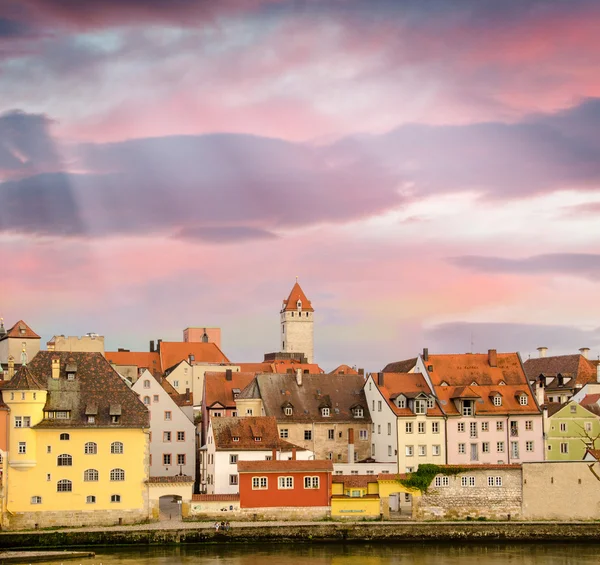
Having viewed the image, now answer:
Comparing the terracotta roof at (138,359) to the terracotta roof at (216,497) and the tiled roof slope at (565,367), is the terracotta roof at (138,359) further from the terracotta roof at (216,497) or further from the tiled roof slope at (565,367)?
the terracotta roof at (216,497)

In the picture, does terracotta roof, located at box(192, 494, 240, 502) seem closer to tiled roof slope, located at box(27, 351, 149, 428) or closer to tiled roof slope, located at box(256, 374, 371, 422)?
tiled roof slope, located at box(27, 351, 149, 428)

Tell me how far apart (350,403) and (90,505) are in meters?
25.9

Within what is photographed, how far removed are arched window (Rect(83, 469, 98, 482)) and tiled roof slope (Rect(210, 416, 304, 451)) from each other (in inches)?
371

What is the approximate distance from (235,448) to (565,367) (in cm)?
5253

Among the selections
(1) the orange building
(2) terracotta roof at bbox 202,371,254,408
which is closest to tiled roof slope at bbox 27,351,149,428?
(1) the orange building

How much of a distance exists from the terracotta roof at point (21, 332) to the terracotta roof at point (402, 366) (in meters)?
41.2

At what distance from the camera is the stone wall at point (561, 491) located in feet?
240

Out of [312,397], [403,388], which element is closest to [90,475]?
[312,397]

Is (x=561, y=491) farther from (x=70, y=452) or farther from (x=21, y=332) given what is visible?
(x=21, y=332)

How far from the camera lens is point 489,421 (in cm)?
8444

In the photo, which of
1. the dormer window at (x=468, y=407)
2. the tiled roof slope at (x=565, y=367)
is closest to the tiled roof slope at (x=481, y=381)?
the dormer window at (x=468, y=407)

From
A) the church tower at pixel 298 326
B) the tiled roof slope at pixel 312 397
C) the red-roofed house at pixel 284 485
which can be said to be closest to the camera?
the red-roofed house at pixel 284 485

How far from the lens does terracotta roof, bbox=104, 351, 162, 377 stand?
131 meters

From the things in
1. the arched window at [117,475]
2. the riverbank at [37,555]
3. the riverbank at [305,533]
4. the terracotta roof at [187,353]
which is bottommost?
the riverbank at [37,555]
